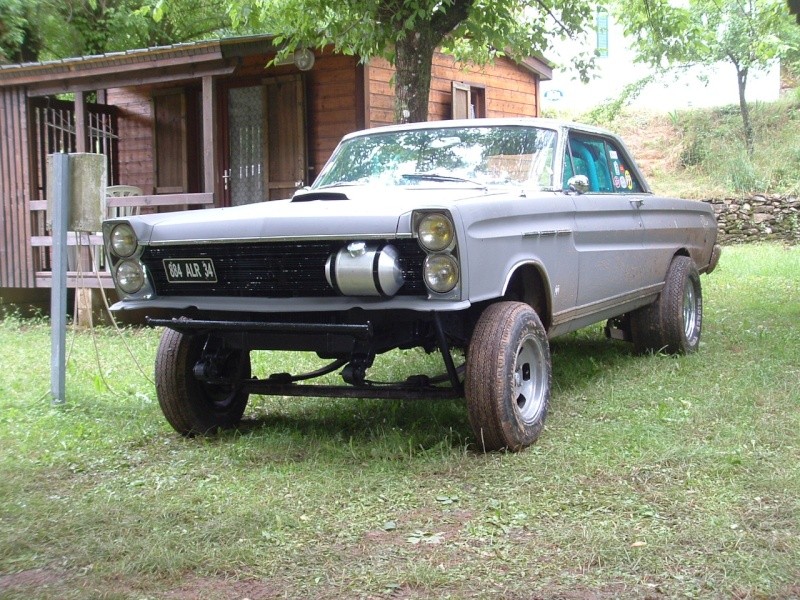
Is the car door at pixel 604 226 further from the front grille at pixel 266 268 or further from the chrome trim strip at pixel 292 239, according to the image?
the chrome trim strip at pixel 292 239

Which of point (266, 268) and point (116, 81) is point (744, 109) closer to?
point (116, 81)

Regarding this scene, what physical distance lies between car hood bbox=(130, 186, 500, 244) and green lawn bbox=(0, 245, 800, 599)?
3.81 ft

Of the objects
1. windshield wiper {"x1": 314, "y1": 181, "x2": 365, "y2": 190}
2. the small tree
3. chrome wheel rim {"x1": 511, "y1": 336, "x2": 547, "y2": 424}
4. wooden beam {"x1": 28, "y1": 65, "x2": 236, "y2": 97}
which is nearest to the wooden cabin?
wooden beam {"x1": 28, "y1": 65, "x2": 236, "y2": 97}

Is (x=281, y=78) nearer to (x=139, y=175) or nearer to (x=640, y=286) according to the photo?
(x=139, y=175)

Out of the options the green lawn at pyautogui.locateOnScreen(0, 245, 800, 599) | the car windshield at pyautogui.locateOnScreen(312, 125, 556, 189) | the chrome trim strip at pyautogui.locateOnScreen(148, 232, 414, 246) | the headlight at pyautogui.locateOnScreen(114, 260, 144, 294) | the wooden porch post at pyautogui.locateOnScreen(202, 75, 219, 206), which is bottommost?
the green lawn at pyautogui.locateOnScreen(0, 245, 800, 599)

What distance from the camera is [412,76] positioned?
953 cm

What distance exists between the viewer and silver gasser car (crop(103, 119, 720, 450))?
14.1 ft

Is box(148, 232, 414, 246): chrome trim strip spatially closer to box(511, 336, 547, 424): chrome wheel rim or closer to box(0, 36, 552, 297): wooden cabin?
box(511, 336, 547, 424): chrome wheel rim

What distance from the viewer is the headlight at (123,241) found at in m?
Answer: 4.87

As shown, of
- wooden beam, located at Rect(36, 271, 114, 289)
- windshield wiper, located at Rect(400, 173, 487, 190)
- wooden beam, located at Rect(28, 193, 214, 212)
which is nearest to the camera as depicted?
windshield wiper, located at Rect(400, 173, 487, 190)

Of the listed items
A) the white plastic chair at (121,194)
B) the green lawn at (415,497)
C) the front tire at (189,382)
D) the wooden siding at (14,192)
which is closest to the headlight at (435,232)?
the green lawn at (415,497)

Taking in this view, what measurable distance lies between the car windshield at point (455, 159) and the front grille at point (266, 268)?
1219 mm

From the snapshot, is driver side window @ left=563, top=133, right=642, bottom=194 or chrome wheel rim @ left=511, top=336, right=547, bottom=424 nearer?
chrome wheel rim @ left=511, top=336, right=547, bottom=424

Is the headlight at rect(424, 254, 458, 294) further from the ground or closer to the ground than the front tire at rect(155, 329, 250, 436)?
further from the ground
